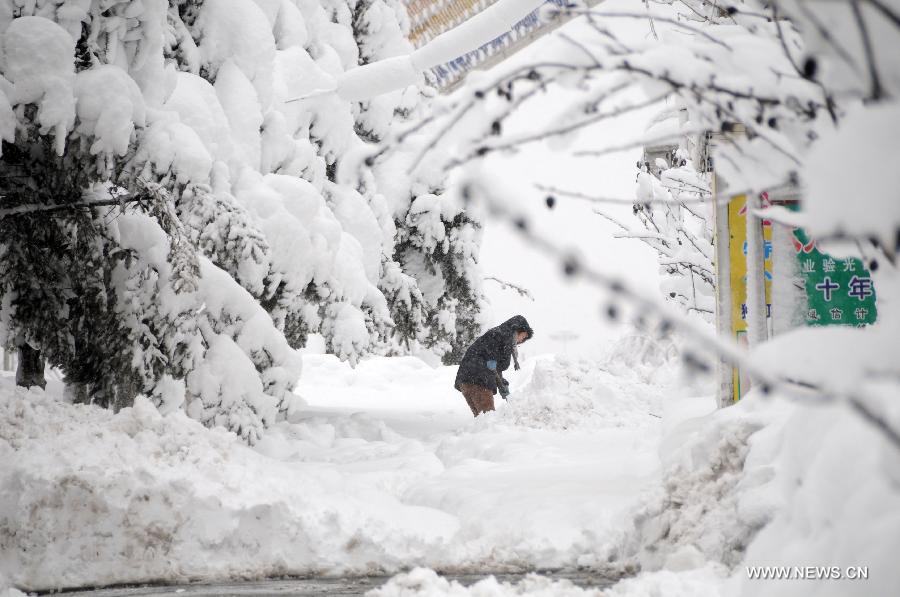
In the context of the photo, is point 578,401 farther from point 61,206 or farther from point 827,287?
point 61,206

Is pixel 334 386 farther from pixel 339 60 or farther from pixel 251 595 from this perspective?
pixel 251 595

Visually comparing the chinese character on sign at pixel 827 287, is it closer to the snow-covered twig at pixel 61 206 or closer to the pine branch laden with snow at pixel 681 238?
the pine branch laden with snow at pixel 681 238

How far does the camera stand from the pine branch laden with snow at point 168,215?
6.50 meters

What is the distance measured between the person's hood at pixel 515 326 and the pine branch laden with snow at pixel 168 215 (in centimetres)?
160

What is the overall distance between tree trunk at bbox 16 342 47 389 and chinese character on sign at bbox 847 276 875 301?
25.2 feet

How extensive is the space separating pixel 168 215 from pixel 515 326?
5502mm

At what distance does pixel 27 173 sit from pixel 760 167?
6524 mm

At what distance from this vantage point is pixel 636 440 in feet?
24.5

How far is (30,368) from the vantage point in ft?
28.0

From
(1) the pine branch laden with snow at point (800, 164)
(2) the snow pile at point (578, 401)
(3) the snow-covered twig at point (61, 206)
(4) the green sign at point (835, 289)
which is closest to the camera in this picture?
(1) the pine branch laden with snow at point (800, 164)

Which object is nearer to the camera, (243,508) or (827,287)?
(243,508)

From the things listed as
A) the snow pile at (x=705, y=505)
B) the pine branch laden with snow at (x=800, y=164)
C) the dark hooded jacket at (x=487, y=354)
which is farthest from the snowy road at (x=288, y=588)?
the dark hooded jacket at (x=487, y=354)

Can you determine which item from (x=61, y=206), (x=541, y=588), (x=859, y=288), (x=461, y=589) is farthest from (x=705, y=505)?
(x=61, y=206)

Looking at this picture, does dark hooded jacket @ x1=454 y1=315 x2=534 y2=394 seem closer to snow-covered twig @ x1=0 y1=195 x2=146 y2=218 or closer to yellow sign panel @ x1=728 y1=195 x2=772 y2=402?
yellow sign panel @ x1=728 y1=195 x2=772 y2=402
